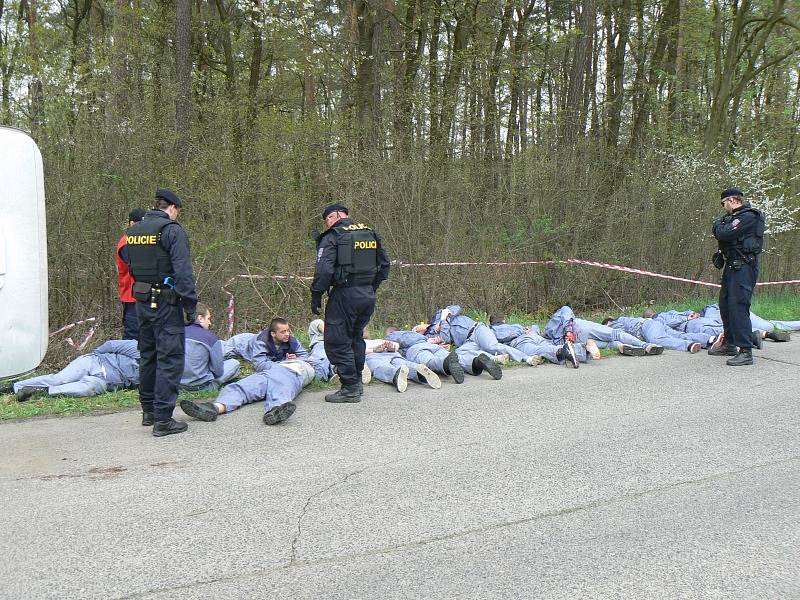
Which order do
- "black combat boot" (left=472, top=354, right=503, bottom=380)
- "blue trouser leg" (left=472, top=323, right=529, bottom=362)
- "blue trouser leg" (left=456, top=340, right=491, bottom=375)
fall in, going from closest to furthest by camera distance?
"black combat boot" (left=472, top=354, right=503, bottom=380) < "blue trouser leg" (left=456, top=340, right=491, bottom=375) < "blue trouser leg" (left=472, top=323, right=529, bottom=362)

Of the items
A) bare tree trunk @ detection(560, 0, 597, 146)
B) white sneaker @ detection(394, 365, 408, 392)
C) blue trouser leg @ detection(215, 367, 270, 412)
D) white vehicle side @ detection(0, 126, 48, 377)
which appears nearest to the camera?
white vehicle side @ detection(0, 126, 48, 377)

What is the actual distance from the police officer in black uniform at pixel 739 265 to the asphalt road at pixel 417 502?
2.02m

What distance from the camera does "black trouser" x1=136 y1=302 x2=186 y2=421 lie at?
17.1ft

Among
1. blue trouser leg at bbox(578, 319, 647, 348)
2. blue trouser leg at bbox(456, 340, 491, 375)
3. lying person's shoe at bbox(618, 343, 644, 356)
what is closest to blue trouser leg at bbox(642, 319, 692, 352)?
blue trouser leg at bbox(578, 319, 647, 348)

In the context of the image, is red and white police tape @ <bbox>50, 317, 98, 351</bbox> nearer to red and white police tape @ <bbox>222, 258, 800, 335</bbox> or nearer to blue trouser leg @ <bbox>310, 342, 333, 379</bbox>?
red and white police tape @ <bbox>222, 258, 800, 335</bbox>

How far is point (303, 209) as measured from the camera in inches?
475

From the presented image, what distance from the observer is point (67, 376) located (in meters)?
6.56

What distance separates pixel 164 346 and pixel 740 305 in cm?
673

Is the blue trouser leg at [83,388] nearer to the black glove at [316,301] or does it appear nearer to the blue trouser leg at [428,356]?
the black glove at [316,301]

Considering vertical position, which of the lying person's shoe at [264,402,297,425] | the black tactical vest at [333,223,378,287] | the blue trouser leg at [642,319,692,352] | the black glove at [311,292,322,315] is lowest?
the lying person's shoe at [264,402,297,425]

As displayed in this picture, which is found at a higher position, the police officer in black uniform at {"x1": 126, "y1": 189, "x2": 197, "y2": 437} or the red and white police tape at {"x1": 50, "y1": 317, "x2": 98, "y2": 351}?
the police officer in black uniform at {"x1": 126, "y1": 189, "x2": 197, "y2": 437}

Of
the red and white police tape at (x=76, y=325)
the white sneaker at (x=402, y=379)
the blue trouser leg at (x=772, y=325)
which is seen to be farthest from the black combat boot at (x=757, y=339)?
the red and white police tape at (x=76, y=325)

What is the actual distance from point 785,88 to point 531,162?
14614mm

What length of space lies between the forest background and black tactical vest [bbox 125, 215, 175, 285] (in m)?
4.18
